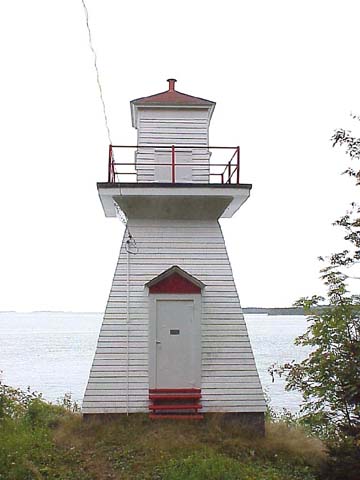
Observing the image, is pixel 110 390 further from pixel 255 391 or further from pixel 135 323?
pixel 255 391

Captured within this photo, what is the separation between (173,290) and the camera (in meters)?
9.84

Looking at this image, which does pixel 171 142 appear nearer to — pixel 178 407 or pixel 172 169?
pixel 172 169

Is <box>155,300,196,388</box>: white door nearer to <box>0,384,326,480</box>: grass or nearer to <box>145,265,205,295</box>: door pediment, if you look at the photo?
<box>145,265,205,295</box>: door pediment

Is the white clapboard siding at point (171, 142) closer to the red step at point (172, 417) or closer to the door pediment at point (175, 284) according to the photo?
the door pediment at point (175, 284)

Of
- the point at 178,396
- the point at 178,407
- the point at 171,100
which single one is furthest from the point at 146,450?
the point at 171,100

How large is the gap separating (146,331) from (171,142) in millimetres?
3095

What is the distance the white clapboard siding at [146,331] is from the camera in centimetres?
958

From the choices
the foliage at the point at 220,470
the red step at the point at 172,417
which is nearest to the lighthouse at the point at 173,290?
the red step at the point at 172,417

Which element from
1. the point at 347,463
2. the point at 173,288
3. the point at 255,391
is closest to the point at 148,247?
the point at 173,288

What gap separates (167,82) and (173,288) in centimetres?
371

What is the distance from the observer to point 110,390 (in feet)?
31.3

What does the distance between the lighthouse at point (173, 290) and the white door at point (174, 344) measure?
0.05ft

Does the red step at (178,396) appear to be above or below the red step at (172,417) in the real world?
above

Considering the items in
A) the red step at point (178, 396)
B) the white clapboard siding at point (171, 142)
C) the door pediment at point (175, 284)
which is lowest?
the red step at point (178, 396)
